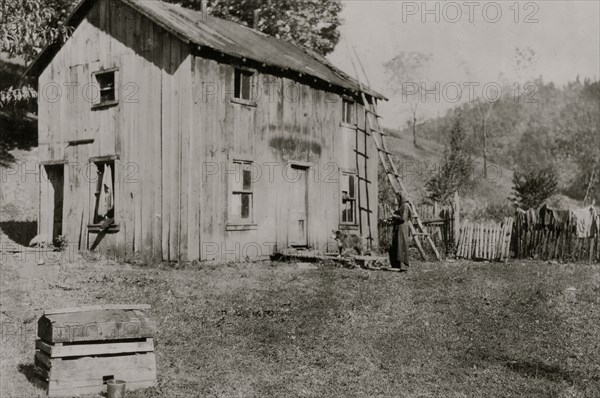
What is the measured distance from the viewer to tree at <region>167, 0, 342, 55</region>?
1252 inches

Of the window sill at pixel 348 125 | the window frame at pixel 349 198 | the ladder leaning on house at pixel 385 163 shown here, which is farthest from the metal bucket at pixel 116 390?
the window sill at pixel 348 125

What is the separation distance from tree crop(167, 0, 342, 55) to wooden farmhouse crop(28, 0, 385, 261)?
10.6m

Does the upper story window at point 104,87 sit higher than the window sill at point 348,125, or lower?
higher

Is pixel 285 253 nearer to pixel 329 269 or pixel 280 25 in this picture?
pixel 329 269

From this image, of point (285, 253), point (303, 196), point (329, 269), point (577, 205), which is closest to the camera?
point (329, 269)

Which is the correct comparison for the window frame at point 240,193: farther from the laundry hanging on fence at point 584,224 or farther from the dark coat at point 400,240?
the laundry hanging on fence at point 584,224

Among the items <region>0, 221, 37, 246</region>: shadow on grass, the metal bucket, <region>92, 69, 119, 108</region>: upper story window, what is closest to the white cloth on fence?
<region>92, 69, 119, 108</region>: upper story window

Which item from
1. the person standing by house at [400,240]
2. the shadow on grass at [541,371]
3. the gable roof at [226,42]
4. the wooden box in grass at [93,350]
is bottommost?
the shadow on grass at [541,371]

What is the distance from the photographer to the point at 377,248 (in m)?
23.2

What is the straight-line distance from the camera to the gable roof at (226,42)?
16672 mm

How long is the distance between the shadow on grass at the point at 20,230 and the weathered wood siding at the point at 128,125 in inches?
135

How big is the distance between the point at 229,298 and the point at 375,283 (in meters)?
3.70

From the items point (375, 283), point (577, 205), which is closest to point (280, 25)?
point (375, 283)

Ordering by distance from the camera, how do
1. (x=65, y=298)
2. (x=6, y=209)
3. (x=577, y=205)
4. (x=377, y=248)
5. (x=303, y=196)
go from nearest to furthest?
(x=65, y=298)
(x=303, y=196)
(x=377, y=248)
(x=6, y=209)
(x=577, y=205)
